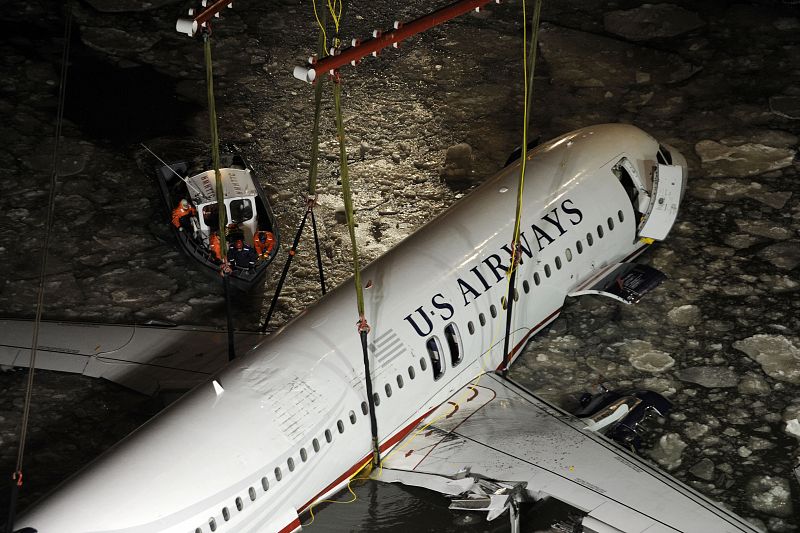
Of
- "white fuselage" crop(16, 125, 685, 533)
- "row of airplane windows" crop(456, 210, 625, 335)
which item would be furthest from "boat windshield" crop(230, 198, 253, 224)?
"row of airplane windows" crop(456, 210, 625, 335)

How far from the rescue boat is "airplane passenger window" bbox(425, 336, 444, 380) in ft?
17.9

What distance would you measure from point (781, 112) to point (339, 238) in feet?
37.3

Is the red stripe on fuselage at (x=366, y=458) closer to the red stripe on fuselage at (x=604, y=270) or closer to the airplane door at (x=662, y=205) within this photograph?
the red stripe on fuselage at (x=604, y=270)

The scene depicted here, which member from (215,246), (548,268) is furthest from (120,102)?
(548,268)

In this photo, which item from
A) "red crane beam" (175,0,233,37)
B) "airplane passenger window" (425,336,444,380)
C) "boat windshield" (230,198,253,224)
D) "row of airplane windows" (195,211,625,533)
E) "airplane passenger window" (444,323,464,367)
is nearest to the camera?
"red crane beam" (175,0,233,37)

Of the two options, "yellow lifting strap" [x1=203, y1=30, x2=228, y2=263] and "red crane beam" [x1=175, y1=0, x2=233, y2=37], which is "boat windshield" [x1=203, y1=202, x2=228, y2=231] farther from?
"red crane beam" [x1=175, y1=0, x2=233, y2=37]

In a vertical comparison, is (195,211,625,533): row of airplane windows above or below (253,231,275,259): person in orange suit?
below

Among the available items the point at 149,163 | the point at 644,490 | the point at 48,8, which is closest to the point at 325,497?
the point at 644,490

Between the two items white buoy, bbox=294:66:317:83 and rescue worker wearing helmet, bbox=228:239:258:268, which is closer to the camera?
white buoy, bbox=294:66:317:83

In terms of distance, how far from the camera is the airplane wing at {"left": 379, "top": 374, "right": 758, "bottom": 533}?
1409cm

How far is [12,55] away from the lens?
27703mm

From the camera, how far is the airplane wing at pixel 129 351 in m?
17.3

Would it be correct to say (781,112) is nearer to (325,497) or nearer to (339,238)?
(339,238)

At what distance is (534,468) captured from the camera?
1503 cm
